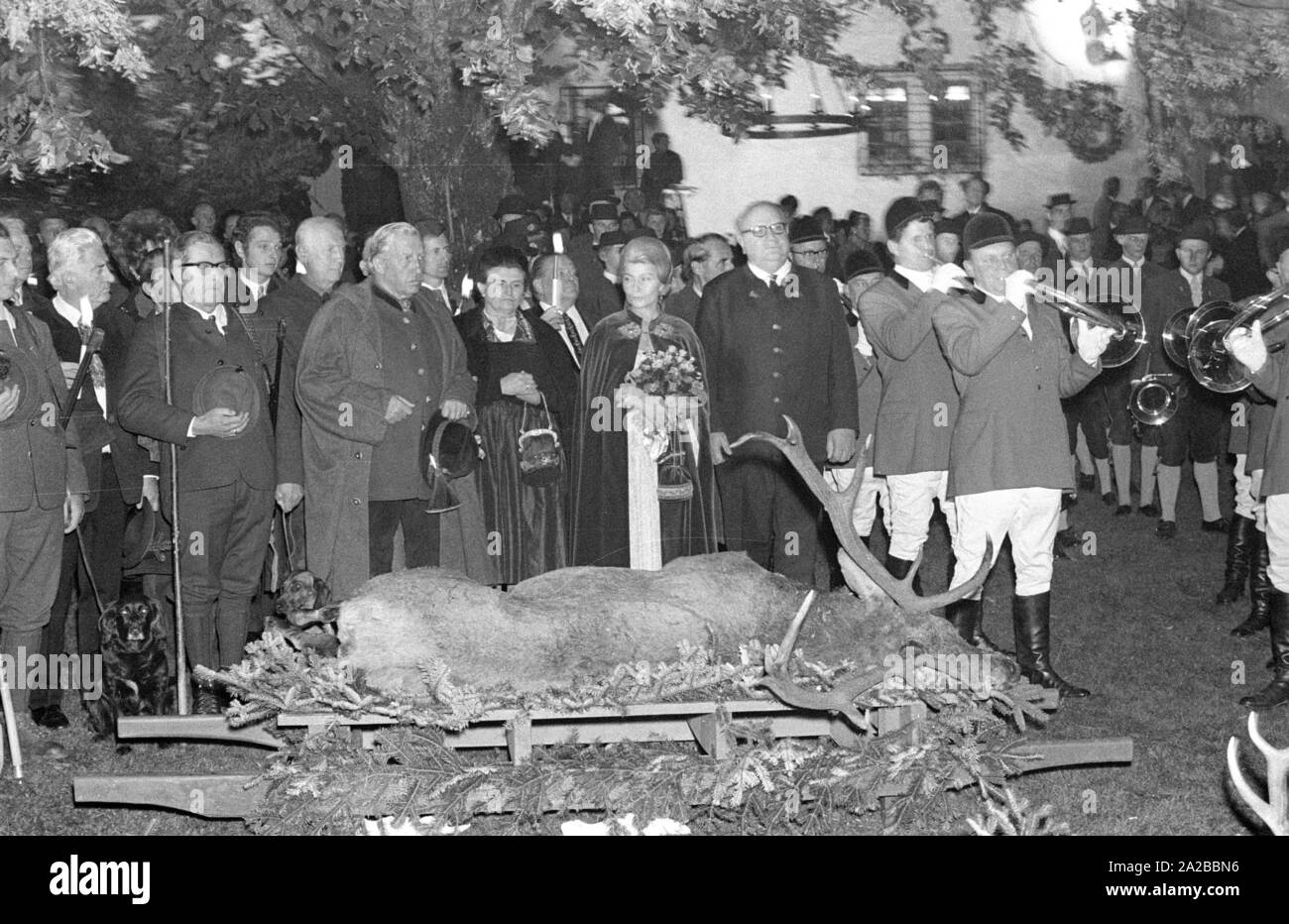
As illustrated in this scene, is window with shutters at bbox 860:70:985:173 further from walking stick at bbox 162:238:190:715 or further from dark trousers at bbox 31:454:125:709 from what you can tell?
→ dark trousers at bbox 31:454:125:709

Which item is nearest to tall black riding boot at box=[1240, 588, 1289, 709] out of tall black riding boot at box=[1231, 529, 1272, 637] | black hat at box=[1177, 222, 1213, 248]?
tall black riding boot at box=[1231, 529, 1272, 637]

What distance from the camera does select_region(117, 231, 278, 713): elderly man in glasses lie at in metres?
5.61

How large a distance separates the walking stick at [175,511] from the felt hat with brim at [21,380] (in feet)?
1.57

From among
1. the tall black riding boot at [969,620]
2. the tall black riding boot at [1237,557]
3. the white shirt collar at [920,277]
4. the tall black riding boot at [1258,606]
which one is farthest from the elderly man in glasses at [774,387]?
the tall black riding boot at [1237,557]

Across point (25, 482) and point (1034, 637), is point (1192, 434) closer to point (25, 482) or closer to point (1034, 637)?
point (1034, 637)

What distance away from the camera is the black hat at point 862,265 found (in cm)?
712

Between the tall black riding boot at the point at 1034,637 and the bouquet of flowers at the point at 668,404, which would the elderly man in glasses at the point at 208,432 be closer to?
the bouquet of flowers at the point at 668,404

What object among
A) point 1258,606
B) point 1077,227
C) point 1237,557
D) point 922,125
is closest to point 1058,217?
point 1077,227

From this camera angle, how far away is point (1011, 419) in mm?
5707

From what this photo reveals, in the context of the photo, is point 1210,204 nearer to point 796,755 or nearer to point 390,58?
point 390,58

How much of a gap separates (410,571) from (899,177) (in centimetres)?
487

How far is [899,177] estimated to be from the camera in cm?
833
